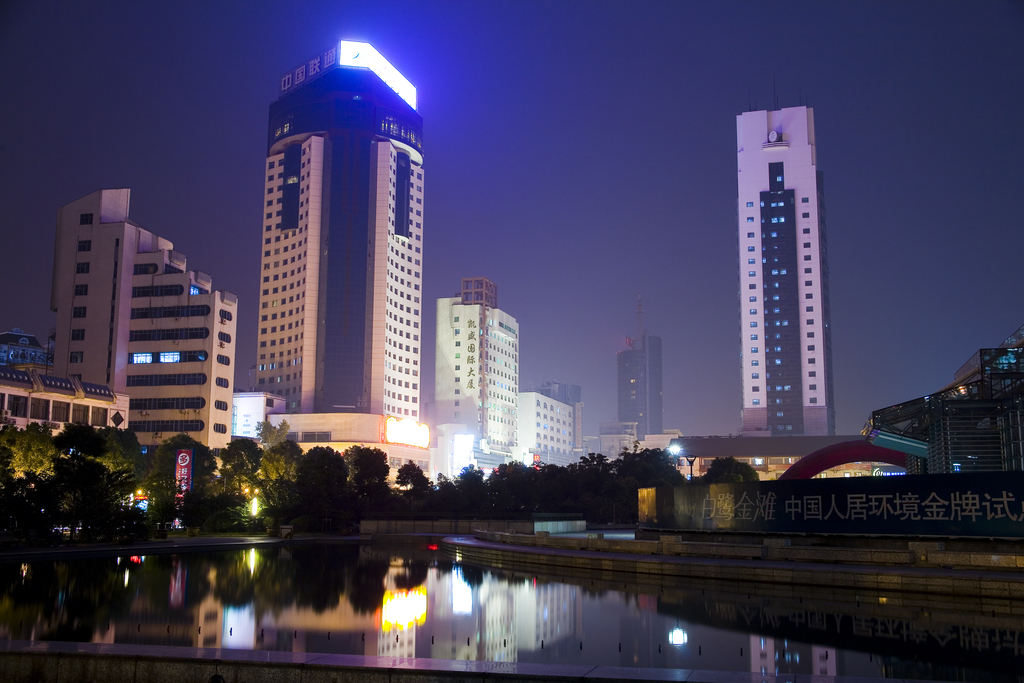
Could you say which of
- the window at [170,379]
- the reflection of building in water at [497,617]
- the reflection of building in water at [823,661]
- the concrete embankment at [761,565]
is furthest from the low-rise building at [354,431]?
the reflection of building in water at [823,661]

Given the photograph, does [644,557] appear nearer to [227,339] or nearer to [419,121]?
[227,339]

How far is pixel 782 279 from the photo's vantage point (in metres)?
184

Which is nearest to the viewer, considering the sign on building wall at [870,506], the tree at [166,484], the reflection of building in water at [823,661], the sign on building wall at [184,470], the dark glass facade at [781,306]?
the reflection of building in water at [823,661]

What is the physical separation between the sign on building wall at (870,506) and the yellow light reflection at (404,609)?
51.1ft

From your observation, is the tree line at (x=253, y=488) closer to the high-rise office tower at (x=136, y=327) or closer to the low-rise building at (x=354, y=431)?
the high-rise office tower at (x=136, y=327)

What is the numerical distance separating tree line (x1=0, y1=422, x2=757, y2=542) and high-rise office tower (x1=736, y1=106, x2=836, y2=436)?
9488 cm

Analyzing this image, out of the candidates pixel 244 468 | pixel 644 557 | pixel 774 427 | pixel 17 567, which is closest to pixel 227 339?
pixel 244 468

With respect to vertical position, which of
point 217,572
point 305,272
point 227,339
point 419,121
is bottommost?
point 217,572

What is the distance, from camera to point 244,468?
257 feet

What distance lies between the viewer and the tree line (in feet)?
147

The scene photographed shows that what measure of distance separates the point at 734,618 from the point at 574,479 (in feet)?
189

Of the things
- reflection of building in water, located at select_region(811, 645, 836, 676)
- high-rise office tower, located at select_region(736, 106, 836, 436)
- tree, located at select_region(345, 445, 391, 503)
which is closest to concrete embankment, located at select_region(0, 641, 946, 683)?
reflection of building in water, located at select_region(811, 645, 836, 676)

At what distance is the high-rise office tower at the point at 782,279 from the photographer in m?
179

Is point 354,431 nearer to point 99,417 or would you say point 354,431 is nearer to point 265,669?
point 99,417
